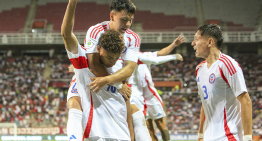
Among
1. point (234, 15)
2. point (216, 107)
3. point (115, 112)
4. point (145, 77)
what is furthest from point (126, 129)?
point (234, 15)

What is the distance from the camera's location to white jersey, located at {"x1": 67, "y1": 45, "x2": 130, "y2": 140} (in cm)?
282

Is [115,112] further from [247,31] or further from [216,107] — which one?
[247,31]

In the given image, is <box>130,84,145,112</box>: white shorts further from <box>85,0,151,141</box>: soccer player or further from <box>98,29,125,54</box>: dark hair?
<box>98,29,125,54</box>: dark hair

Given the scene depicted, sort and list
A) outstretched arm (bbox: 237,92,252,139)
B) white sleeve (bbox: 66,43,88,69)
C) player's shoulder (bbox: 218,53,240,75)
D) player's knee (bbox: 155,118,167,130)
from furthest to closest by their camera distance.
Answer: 1. player's knee (bbox: 155,118,167,130)
2. player's shoulder (bbox: 218,53,240,75)
3. outstretched arm (bbox: 237,92,252,139)
4. white sleeve (bbox: 66,43,88,69)

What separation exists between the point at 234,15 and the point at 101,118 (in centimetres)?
2945

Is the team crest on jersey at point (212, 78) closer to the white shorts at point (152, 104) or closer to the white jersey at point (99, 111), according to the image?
the white jersey at point (99, 111)

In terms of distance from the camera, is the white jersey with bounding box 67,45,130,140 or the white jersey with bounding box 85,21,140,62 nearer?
the white jersey with bounding box 67,45,130,140

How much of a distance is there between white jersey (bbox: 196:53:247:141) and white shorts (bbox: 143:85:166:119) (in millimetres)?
3155

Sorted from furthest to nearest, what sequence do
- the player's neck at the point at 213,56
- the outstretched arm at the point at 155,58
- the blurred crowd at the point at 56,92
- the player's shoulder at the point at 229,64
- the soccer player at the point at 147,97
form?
the blurred crowd at the point at 56,92
the soccer player at the point at 147,97
the outstretched arm at the point at 155,58
the player's neck at the point at 213,56
the player's shoulder at the point at 229,64

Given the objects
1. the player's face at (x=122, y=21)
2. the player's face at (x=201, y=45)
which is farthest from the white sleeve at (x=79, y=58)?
the player's face at (x=201, y=45)

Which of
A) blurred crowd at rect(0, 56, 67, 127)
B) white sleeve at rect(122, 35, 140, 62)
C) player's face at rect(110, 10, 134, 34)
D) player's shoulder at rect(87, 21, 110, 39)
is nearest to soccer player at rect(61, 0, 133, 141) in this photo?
player's shoulder at rect(87, 21, 110, 39)

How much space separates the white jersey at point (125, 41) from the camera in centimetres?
314

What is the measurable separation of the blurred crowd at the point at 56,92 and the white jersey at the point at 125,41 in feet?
42.0

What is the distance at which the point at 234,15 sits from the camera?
96.1 ft
